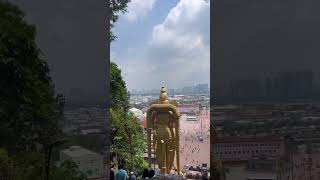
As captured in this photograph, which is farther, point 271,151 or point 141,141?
point 141,141

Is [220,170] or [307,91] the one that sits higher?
[307,91]

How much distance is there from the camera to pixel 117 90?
11.5 meters

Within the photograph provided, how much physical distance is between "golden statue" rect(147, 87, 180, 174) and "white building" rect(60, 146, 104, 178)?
3623 mm

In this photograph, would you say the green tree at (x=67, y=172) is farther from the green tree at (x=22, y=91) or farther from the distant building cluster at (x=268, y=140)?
the distant building cluster at (x=268, y=140)

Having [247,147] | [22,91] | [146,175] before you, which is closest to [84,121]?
[22,91]

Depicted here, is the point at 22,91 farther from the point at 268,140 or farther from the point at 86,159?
the point at 268,140

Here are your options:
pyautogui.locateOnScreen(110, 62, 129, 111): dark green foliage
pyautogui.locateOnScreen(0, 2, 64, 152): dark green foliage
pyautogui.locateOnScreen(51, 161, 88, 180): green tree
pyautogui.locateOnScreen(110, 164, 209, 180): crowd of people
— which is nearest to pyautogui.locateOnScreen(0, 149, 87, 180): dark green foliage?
pyautogui.locateOnScreen(51, 161, 88, 180): green tree

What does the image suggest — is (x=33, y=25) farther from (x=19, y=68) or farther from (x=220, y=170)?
(x=220, y=170)

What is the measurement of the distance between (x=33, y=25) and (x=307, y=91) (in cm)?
283

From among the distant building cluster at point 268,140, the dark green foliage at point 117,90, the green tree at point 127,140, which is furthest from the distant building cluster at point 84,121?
the green tree at point 127,140

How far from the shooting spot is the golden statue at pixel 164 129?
32.6 feet

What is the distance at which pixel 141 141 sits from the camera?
47.0 feet

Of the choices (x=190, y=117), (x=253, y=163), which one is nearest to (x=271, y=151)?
(x=253, y=163)

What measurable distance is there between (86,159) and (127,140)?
688 centimetres
